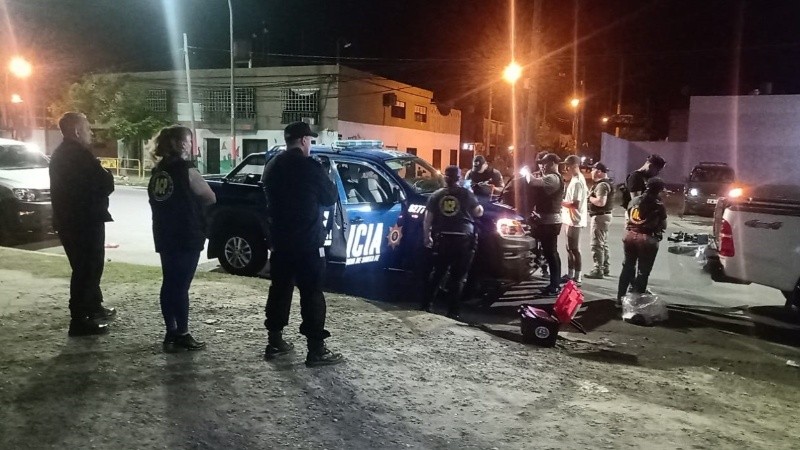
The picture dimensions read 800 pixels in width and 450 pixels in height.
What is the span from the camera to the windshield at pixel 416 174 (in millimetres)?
8328

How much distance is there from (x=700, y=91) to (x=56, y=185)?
4758cm

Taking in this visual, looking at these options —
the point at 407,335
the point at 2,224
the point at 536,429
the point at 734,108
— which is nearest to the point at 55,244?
the point at 2,224

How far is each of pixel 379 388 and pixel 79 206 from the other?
2.88 metres

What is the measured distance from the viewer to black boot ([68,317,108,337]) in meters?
5.34

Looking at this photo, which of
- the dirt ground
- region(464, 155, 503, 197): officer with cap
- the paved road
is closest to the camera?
the dirt ground

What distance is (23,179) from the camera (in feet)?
37.1

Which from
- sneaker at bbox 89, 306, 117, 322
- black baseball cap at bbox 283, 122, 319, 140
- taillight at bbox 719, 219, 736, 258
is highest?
black baseball cap at bbox 283, 122, 319, 140

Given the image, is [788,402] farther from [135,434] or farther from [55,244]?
[55,244]

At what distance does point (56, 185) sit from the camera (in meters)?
5.27

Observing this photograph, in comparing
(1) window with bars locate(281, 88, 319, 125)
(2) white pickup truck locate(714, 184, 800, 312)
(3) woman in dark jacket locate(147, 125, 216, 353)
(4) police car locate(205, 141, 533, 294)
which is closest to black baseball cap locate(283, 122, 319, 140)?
(3) woman in dark jacket locate(147, 125, 216, 353)

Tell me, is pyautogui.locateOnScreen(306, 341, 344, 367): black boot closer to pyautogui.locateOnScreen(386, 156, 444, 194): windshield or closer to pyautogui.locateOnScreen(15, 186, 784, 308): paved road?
pyautogui.locateOnScreen(15, 186, 784, 308): paved road

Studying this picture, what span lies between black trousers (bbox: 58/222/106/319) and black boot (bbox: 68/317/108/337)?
0.04 m

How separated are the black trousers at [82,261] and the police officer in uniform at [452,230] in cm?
322

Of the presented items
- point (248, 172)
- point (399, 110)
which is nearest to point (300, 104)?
point (399, 110)
